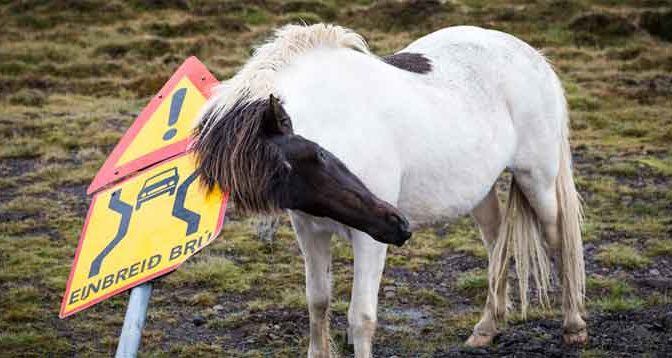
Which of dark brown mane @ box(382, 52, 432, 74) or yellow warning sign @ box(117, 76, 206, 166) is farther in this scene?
dark brown mane @ box(382, 52, 432, 74)

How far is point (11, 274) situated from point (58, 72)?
9742 millimetres

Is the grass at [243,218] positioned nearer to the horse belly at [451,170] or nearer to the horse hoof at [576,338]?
the horse hoof at [576,338]

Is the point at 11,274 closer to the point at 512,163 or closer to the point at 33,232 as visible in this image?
the point at 33,232

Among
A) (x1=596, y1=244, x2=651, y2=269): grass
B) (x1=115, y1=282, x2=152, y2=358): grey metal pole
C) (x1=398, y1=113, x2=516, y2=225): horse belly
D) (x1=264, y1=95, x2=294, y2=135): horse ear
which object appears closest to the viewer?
(x1=115, y1=282, x2=152, y2=358): grey metal pole

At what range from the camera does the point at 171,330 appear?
20.7 feet

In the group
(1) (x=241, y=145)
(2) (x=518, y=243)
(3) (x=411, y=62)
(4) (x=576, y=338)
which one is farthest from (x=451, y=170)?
(1) (x=241, y=145)

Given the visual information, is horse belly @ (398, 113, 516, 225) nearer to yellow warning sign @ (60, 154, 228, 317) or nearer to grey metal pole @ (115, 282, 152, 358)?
yellow warning sign @ (60, 154, 228, 317)

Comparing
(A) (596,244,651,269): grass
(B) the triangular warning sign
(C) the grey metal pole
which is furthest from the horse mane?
(A) (596,244,651,269): grass

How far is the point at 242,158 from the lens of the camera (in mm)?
3775

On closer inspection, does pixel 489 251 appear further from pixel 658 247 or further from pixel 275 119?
pixel 275 119

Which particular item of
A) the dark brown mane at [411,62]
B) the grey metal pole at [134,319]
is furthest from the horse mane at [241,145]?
the dark brown mane at [411,62]

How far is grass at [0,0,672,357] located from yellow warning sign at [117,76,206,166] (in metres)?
2.51

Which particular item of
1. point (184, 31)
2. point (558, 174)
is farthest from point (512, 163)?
point (184, 31)

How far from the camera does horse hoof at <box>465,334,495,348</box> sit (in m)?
5.80
